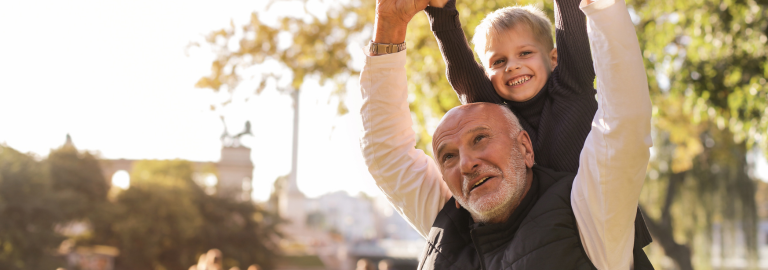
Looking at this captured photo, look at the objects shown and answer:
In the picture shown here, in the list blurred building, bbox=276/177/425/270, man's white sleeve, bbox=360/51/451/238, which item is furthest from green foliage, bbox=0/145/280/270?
man's white sleeve, bbox=360/51/451/238

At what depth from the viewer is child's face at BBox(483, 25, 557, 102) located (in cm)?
173

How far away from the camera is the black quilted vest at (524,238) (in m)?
1.39

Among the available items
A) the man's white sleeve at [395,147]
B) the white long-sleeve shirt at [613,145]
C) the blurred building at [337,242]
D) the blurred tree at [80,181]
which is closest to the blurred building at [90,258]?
the blurred tree at [80,181]

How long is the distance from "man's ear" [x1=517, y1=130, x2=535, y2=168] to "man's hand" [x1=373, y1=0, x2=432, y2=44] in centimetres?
43

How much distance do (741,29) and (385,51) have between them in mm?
5040

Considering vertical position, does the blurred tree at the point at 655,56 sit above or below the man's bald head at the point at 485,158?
above

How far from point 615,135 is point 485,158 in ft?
1.15

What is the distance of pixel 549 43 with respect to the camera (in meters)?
1.85

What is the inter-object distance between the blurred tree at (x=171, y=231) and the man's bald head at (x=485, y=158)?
24.3m

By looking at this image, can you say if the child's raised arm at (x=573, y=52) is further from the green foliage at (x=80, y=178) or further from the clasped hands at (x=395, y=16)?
the green foliage at (x=80, y=178)

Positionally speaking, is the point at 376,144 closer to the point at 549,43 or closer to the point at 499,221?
the point at 499,221

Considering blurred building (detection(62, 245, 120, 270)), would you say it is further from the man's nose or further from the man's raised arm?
the man's nose

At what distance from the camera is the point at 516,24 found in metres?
1.76

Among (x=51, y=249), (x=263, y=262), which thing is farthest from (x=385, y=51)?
(x=263, y=262)
